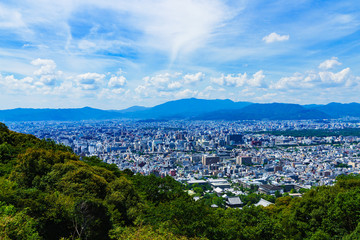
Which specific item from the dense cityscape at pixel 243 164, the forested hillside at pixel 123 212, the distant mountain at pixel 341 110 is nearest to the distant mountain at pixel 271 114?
the distant mountain at pixel 341 110

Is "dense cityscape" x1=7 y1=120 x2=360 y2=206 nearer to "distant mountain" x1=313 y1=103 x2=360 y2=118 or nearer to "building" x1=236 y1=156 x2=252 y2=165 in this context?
"building" x1=236 y1=156 x2=252 y2=165

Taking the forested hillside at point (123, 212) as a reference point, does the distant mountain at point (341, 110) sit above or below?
above

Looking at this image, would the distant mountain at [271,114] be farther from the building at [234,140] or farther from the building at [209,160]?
the building at [209,160]

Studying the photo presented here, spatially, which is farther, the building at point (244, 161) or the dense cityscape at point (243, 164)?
the building at point (244, 161)

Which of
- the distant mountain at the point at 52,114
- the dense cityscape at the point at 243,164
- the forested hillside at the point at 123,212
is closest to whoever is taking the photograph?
the forested hillside at the point at 123,212

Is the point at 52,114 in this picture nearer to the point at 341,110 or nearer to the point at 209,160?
the point at 209,160

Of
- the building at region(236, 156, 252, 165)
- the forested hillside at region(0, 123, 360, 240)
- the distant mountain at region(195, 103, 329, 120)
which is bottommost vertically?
the building at region(236, 156, 252, 165)

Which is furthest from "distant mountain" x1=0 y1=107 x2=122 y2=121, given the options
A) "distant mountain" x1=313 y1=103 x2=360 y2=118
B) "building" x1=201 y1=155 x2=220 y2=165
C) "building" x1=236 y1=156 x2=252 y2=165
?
"distant mountain" x1=313 y1=103 x2=360 y2=118
